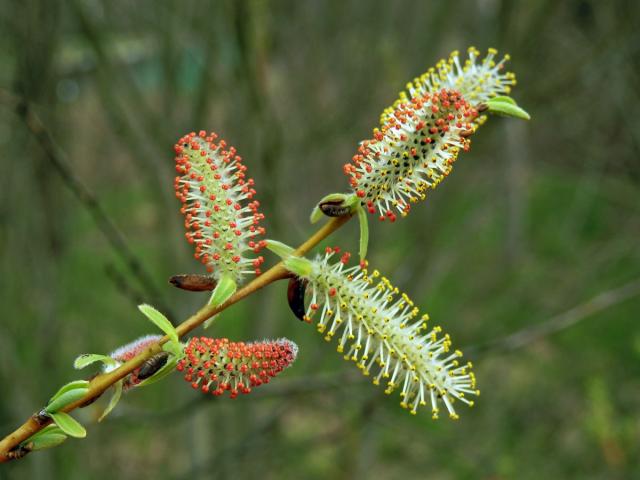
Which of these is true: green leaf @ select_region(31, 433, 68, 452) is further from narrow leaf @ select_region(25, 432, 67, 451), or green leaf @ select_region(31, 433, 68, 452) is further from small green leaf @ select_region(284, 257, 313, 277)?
small green leaf @ select_region(284, 257, 313, 277)

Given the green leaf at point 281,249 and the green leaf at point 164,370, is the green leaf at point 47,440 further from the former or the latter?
the green leaf at point 281,249

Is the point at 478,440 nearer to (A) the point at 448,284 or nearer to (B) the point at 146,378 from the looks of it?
(A) the point at 448,284

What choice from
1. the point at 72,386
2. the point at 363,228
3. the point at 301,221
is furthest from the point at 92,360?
the point at 301,221

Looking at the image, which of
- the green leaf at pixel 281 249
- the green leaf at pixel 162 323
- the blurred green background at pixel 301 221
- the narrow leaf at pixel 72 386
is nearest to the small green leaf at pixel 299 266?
the green leaf at pixel 281 249

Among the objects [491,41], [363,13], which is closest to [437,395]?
[491,41]

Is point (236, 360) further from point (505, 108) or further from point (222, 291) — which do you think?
point (505, 108)

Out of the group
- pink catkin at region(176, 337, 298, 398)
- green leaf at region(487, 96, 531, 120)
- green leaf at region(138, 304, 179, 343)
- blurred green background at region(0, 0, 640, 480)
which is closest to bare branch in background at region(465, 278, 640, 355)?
blurred green background at region(0, 0, 640, 480)

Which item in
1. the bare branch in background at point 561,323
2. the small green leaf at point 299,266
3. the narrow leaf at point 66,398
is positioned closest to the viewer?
the narrow leaf at point 66,398
